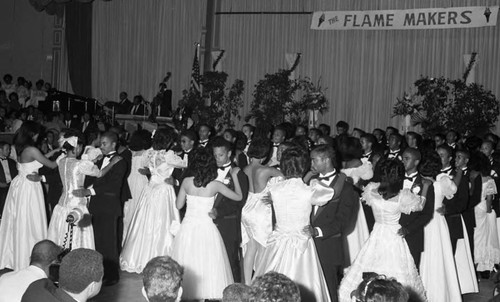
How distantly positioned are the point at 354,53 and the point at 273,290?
16027 millimetres

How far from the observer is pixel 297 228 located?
246 inches

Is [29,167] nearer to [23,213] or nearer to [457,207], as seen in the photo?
[23,213]

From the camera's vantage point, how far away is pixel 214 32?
20.7 meters

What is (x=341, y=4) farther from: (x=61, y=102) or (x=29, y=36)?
(x=29, y=36)

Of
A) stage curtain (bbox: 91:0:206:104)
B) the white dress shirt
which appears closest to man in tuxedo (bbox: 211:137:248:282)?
the white dress shirt

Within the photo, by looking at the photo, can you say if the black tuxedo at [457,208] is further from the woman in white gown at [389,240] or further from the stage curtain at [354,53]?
the stage curtain at [354,53]

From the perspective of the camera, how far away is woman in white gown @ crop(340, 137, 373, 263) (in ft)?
27.9

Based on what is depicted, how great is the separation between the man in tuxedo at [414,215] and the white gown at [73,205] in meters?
2.89

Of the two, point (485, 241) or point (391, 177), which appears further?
point (485, 241)

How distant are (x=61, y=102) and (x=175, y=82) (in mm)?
4466

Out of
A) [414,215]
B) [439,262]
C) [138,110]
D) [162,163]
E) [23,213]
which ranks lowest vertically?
[439,262]

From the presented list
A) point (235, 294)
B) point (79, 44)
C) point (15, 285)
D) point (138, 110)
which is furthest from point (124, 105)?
point (235, 294)

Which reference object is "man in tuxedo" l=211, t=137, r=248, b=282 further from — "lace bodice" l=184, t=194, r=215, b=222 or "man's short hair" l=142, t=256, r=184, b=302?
"man's short hair" l=142, t=256, r=184, b=302

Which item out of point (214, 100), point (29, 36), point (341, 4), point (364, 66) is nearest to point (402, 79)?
point (364, 66)
